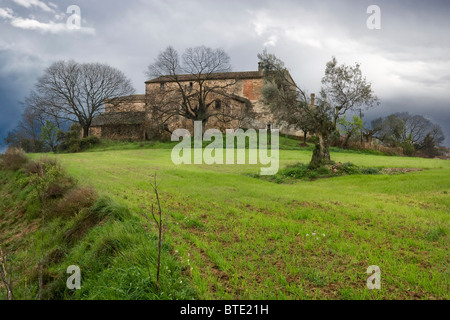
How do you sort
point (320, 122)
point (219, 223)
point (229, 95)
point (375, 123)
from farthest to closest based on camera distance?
point (375, 123), point (229, 95), point (320, 122), point (219, 223)

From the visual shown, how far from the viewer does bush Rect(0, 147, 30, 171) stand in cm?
1769

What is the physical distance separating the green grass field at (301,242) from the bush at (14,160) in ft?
32.9

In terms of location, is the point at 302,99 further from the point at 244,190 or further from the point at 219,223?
the point at 219,223

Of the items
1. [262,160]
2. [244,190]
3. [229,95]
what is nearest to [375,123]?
[229,95]

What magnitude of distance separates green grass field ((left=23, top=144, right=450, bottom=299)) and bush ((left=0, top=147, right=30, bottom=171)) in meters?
10.0

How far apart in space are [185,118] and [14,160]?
33.0m

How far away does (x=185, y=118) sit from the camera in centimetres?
4984

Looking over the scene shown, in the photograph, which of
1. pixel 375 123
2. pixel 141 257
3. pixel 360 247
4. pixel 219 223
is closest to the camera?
pixel 141 257

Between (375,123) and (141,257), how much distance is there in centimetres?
6183

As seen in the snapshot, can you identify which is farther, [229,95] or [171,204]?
[229,95]
